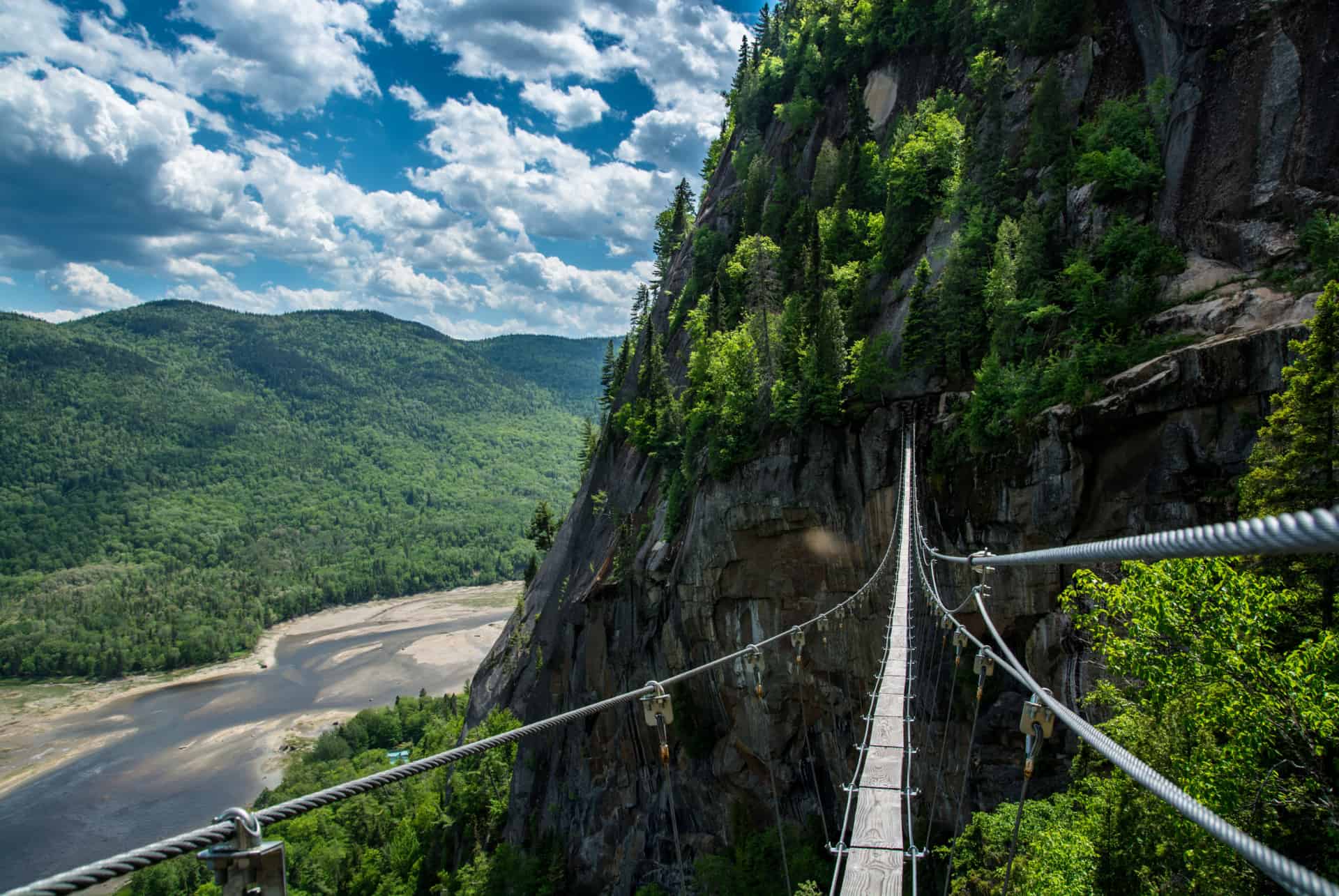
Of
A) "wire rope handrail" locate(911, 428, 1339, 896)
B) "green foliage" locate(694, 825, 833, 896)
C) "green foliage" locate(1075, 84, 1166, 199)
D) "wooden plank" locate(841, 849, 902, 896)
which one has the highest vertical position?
"green foliage" locate(1075, 84, 1166, 199)

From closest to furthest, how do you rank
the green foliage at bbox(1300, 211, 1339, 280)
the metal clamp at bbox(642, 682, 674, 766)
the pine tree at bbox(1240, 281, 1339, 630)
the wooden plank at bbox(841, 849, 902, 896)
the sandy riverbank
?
the metal clamp at bbox(642, 682, 674, 766) < the wooden plank at bbox(841, 849, 902, 896) < the pine tree at bbox(1240, 281, 1339, 630) < the green foliage at bbox(1300, 211, 1339, 280) < the sandy riverbank

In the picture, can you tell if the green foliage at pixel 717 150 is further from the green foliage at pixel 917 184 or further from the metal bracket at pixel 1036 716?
the metal bracket at pixel 1036 716

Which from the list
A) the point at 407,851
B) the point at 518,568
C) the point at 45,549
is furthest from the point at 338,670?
the point at 45,549

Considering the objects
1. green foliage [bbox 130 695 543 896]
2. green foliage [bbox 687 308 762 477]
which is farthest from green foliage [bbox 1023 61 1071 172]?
green foliage [bbox 130 695 543 896]

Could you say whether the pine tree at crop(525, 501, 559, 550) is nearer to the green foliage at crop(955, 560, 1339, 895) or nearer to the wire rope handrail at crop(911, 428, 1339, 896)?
the green foliage at crop(955, 560, 1339, 895)

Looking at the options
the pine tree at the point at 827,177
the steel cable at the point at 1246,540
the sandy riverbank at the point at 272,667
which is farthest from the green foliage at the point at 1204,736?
the sandy riverbank at the point at 272,667

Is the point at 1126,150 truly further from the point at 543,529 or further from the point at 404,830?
the point at 404,830
